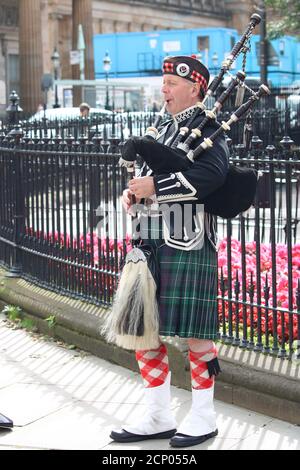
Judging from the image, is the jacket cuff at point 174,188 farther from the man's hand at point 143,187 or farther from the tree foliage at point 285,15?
the tree foliage at point 285,15

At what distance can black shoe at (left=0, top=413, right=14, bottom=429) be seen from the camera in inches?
196

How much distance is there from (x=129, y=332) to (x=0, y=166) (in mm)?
4075

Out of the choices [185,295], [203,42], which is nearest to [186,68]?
[185,295]

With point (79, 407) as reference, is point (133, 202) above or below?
above

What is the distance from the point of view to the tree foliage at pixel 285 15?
22667 mm

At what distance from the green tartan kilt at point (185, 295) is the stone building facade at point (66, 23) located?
7.46m

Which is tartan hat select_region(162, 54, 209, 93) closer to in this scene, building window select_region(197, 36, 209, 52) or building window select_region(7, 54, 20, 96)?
building window select_region(197, 36, 209, 52)

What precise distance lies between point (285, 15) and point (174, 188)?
20.8 meters

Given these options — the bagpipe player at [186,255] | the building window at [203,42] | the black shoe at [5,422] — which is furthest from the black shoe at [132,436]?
the building window at [203,42]

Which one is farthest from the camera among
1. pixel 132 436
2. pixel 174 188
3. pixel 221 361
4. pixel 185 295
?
pixel 221 361

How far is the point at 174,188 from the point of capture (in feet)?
14.5

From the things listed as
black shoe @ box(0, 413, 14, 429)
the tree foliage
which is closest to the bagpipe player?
black shoe @ box(0, 413, 14, 429)

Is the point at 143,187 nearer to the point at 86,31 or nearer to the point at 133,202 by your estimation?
the point at 133,202

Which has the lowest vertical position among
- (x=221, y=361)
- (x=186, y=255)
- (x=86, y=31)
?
(x=221, y=361)
